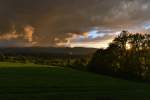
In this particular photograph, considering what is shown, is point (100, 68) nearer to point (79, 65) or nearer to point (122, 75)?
point (122, 75)

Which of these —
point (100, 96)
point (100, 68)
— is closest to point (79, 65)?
point (100, 68)

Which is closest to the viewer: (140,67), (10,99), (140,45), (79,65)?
→ (10,99)

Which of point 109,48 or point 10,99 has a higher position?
point 109,48

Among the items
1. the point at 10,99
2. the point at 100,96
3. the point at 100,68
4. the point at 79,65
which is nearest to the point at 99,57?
the point at 100,68

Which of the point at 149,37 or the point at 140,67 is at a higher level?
the point at 149,37

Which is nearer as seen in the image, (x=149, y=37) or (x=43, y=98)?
(x=43, y=98)

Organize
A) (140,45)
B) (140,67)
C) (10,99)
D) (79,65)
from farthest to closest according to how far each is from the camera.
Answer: (79,65)
(140,45)
(140,67)
(10,99)

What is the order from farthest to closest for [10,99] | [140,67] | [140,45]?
[140,45]
[140,67]
[10,99]

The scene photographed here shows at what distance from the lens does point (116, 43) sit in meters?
86.7

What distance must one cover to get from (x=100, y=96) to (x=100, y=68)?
176ft

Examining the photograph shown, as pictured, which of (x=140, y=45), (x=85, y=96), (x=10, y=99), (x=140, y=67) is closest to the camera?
(x=10, y=99)

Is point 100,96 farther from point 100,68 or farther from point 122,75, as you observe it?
point 100,68

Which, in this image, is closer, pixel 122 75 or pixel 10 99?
pixel 10 99

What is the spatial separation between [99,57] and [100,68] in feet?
8.57
